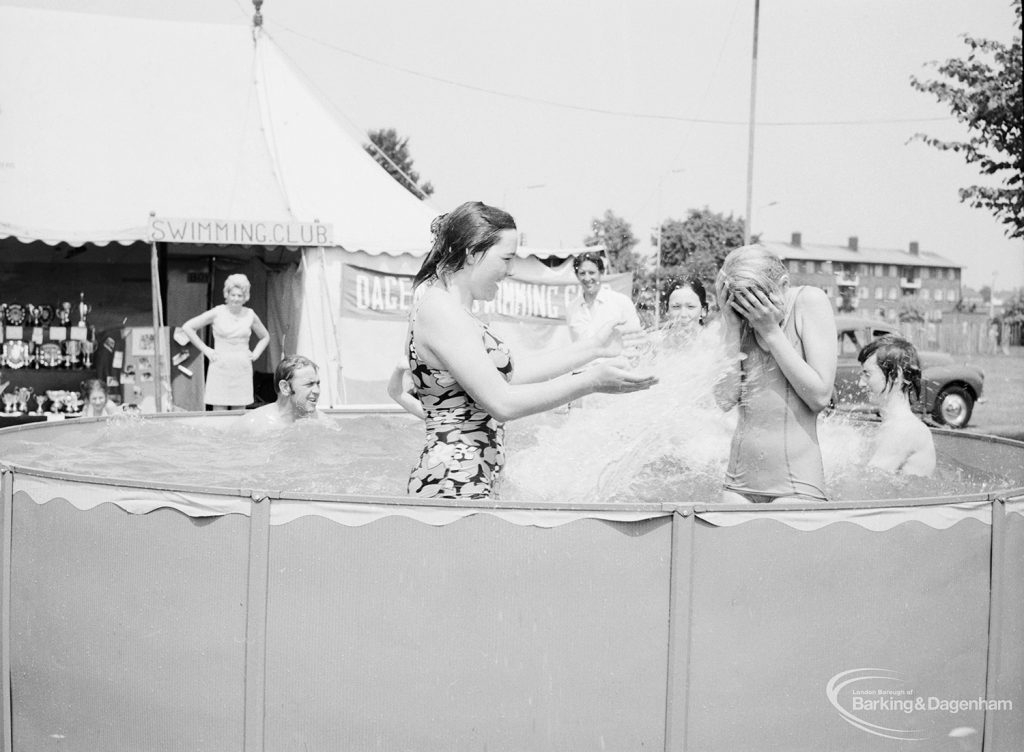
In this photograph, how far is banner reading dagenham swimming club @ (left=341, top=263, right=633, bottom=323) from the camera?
41.2ft

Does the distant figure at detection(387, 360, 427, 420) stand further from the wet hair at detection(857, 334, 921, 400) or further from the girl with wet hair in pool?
the girl with wet hair in pool

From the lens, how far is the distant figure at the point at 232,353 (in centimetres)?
938

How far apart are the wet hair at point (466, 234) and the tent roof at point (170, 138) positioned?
926 centimetres

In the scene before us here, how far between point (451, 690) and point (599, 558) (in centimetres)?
52

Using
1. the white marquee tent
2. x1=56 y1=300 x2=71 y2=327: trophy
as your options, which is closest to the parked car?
the white marquee tent

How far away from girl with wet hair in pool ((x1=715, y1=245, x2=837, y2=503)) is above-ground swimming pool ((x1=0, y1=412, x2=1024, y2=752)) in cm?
53

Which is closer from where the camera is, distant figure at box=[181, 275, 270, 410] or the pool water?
the pool water

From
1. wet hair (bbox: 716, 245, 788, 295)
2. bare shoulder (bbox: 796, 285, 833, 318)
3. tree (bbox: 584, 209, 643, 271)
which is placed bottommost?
bare shoulder (bbox: 796, 285, 833, 318)

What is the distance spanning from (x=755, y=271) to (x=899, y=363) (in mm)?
1495

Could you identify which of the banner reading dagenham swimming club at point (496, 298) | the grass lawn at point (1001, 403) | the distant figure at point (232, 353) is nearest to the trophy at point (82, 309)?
the banner reading dagenham swimming club at point (496, 298)

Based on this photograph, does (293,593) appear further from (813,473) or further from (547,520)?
(813,473)

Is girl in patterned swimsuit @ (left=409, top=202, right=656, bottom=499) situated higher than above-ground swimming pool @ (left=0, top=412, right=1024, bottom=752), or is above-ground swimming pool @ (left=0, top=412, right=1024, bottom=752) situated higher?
girl in patterned swimsuit @ (left=409, top=202, right=656, bottom=499)

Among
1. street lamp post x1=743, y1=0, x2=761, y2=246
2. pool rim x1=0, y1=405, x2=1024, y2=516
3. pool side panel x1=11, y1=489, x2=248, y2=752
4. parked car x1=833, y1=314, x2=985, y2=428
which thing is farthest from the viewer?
street lamp post x1=743, y1=0, x2=761, y2=246

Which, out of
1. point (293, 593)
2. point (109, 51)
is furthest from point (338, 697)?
point (109, 51)
